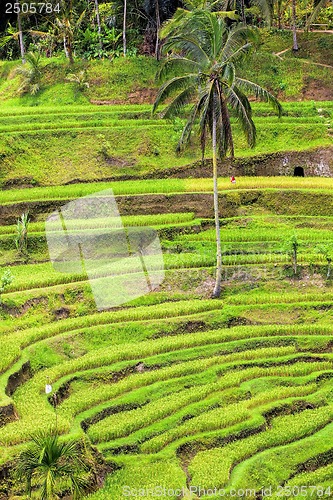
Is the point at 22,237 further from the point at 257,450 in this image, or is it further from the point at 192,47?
the point at 257,450

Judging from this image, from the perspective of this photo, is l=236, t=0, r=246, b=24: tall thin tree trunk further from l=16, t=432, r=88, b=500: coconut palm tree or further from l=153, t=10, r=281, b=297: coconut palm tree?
l=16, t=432, r=88, b=500: coconut palm tree

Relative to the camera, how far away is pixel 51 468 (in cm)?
1703

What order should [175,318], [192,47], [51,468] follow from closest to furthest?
[51,468], [192,47], [175,318]

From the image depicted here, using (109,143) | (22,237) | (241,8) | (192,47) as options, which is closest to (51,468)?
(192,47)

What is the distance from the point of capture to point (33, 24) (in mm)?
53906

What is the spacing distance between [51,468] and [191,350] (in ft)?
26.5

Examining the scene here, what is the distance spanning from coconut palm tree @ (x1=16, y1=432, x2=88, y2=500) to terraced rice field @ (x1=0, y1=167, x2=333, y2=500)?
0.71m

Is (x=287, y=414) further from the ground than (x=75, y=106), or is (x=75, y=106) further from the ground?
(x=75, y=106)

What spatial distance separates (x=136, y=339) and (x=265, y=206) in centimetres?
1106

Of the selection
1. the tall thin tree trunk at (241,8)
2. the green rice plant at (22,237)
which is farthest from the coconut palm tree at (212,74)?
the tall thin tree trunk at (241,8)

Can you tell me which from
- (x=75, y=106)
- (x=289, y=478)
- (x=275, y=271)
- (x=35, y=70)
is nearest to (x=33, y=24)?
(x=35, y=70)

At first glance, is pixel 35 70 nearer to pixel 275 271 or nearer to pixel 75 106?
pixel 75 106

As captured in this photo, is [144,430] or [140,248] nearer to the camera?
[144,430]

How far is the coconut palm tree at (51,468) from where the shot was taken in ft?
55.5
